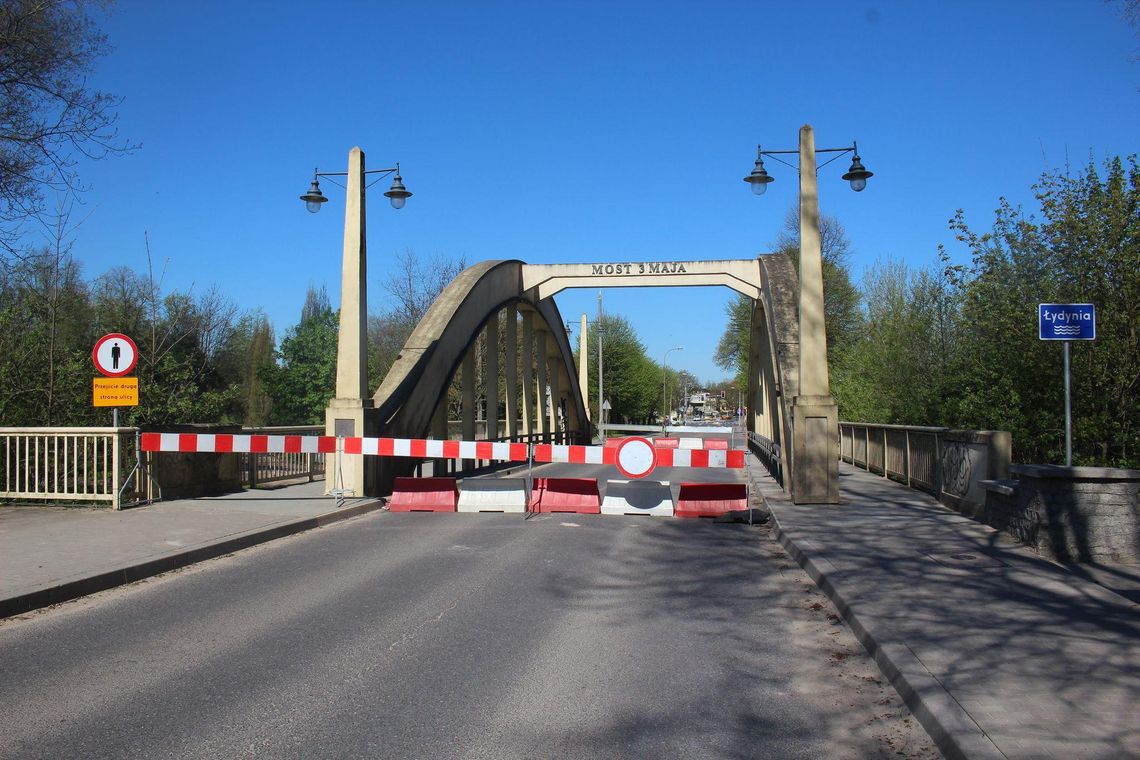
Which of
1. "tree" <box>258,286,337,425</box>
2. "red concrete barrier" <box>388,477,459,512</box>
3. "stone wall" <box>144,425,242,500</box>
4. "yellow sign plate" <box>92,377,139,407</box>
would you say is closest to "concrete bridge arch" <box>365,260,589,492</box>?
"red concrete barrier" <box>388,477,459,512</box>

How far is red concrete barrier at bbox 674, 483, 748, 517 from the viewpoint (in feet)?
45.0

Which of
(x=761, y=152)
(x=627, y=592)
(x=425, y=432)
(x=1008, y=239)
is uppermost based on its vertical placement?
(x=761, y=152)

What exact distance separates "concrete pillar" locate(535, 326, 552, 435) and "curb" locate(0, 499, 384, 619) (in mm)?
19793

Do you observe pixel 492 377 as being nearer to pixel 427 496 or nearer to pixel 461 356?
pixel 461 356

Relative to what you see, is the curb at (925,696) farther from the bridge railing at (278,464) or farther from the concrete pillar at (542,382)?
the concrete pillar at (542,382)

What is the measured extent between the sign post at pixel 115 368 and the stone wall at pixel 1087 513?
37.3 feet

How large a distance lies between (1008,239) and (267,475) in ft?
48.8

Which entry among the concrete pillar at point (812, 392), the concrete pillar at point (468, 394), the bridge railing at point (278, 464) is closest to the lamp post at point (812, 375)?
the concrete pillar at point (812, 392)

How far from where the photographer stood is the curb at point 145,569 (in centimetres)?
708

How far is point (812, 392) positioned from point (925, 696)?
373 inches

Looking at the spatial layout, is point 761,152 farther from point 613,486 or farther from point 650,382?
point 650,382

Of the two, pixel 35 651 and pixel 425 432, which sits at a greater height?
pixel 425 432

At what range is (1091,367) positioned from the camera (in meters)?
13.6

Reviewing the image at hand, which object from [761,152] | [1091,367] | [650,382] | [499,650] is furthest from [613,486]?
[650,382]
